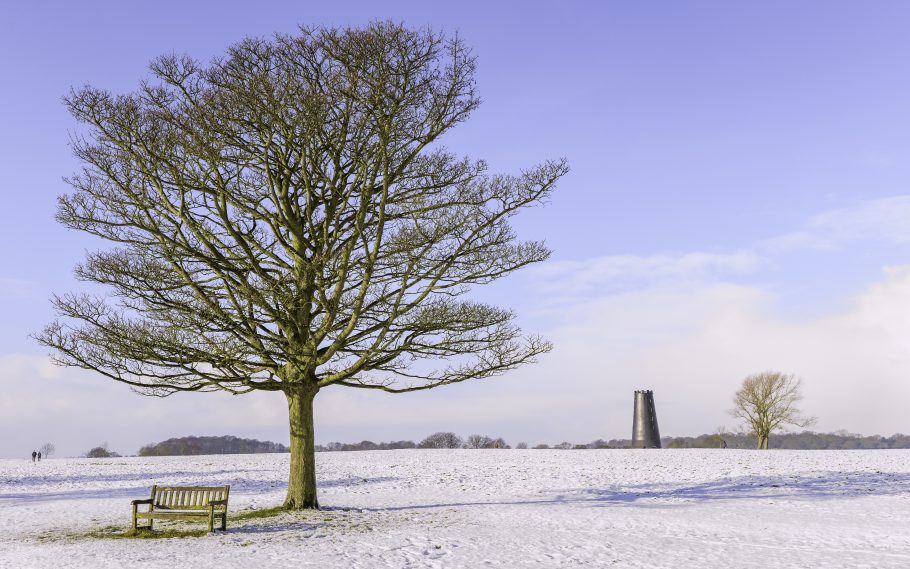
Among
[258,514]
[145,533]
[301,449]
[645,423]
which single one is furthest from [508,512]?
[645,423]

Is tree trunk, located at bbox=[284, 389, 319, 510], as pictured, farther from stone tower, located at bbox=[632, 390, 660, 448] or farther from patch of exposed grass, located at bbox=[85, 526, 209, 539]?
stone tower, located at bbox=[632, 390, 660, 448]

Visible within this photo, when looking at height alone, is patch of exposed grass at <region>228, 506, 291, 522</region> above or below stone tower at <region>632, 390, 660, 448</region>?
below

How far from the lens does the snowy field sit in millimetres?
13195

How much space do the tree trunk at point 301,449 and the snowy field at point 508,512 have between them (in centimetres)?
71

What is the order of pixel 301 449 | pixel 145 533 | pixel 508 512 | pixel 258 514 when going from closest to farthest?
pixel 145 533 → pixel 258 514 → pixel 301 449 → pixel 508 512

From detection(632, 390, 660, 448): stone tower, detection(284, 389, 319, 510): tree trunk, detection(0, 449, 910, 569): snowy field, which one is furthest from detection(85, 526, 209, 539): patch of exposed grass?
detection(632, 390, 660, 448): stone tower

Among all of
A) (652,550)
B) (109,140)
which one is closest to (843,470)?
(652,550)

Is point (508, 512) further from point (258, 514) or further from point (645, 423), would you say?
point (645, 423)

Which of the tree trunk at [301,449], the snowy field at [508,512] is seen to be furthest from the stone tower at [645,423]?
the tree trunk at [301,449]

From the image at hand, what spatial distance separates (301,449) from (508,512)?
5418 millimetres

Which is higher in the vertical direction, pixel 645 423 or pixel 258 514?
pixel 645 423

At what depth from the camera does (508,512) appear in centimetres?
1914

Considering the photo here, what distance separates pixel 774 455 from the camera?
36156 millimetres

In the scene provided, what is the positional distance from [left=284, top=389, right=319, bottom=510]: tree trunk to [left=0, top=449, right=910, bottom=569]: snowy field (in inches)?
28.1
